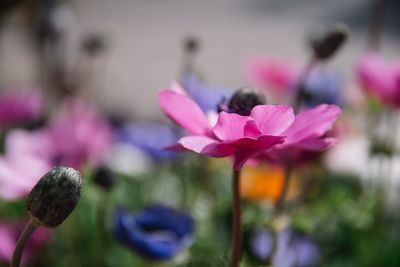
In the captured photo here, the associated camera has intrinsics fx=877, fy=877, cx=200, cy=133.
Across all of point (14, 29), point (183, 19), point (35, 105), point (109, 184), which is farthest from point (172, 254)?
point (183, 19)

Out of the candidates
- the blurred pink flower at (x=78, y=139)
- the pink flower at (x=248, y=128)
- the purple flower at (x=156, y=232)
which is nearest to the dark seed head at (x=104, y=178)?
the purple flower at (x=156, y=232)

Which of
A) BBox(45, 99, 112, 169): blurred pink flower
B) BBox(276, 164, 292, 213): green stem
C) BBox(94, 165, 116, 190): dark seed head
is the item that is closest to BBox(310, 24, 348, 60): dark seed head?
BBox(276, 164, 292, 213): green stem

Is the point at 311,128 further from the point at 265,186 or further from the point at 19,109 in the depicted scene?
the point at 19,109

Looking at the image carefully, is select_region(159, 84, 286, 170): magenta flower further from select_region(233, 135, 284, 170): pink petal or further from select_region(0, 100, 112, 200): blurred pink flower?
select_region(0, 100, 112, 200): blurred pink flower

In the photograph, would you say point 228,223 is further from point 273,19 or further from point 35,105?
point 273,19

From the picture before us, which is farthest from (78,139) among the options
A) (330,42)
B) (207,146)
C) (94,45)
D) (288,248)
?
(207,146)

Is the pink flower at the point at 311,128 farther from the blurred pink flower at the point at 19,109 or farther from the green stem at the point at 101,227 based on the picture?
the blurred pink flower at the point at 19,109
